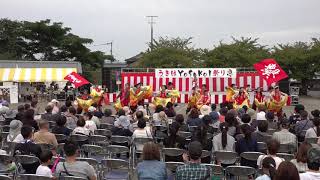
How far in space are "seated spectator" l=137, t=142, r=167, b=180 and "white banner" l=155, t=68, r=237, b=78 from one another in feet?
55.6

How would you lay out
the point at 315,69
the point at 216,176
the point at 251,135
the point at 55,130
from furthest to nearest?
the point at 315,69
the point at 55,130
the point at 251,135
the point at 216,176

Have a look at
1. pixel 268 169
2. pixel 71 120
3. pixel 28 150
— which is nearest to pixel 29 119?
pixel 71 120

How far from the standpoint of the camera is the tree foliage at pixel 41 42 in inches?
1763

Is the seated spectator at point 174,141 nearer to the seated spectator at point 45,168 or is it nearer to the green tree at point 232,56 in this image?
the seated spectator at point 45,168

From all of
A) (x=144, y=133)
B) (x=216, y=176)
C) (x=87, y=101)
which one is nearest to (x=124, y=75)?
(x=87, y=101)

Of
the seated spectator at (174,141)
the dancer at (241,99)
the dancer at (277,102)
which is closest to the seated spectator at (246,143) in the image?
the seated spectator at (174,141)

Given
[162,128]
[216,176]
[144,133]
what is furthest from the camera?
[162,128]

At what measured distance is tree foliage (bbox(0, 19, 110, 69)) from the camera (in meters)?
44.8

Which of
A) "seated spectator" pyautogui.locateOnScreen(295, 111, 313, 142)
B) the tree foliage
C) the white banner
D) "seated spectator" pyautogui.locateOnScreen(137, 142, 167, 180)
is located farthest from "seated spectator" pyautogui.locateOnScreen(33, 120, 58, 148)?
the tree foliage

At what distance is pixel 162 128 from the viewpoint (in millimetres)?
10172

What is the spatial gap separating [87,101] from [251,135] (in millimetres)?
8762

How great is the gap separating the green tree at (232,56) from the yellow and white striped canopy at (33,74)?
414 inches

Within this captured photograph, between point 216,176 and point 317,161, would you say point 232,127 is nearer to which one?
point 216,176

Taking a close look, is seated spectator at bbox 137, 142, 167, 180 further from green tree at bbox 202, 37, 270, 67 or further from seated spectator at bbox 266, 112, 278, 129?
green tree at bbox 202, 37, 270, 67
